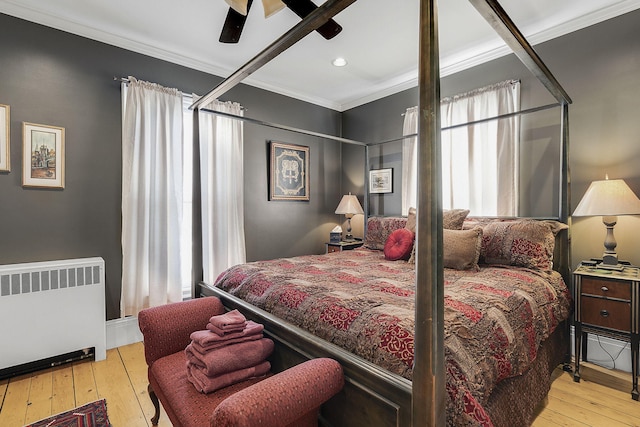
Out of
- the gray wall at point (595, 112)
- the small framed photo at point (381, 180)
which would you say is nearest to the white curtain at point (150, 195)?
the small framed photo at point (381, 180)

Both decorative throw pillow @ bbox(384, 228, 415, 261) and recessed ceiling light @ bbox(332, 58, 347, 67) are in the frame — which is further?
recessed ceiling light @ bbox(332, 58, 347, 67)

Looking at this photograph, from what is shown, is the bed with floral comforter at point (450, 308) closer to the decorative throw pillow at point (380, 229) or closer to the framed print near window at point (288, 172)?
the decorative throw pillow at point (380, 229)

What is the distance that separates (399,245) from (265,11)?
6.61 ft

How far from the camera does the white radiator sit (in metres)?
2.21

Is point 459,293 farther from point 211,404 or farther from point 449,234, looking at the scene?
point 211,404

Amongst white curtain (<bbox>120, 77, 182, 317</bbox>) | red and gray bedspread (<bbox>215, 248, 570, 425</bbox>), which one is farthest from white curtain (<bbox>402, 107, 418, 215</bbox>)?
white curtain (<bbox>120, 77, 182, 317</bbox>)

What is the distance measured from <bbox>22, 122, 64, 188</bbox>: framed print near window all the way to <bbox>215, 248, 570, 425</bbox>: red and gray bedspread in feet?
5.52

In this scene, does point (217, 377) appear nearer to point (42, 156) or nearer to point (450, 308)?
point (450, 308)

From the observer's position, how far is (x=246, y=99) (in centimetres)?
371

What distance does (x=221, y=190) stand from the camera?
3414mm

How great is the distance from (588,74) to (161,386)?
3615 mm

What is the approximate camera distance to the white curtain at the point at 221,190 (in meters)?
Result: 3.33

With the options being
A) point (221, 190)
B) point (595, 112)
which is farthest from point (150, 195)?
point (595, 112)

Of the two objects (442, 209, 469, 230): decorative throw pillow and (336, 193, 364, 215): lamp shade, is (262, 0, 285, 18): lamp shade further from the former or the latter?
(336, 193, 364, 215): lamp shade
